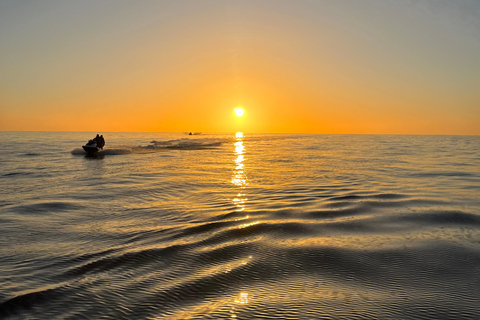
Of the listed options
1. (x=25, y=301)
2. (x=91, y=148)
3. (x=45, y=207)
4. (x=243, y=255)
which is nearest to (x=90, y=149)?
(x=91, y=148)

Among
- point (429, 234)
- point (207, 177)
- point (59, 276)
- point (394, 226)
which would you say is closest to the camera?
point (59, 276)

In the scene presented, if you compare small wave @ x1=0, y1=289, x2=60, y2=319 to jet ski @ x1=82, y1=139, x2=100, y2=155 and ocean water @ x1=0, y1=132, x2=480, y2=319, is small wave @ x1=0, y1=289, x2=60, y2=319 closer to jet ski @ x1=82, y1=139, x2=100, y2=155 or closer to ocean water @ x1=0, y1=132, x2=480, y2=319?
ocean water @ x1=0, y1=132, x2=480, y2=319

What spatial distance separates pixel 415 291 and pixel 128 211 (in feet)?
26.3

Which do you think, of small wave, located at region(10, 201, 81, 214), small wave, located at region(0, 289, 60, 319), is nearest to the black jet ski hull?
small wave, located at region(10, 201, 81, 214)

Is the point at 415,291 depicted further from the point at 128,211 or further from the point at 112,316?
the point at 128,211

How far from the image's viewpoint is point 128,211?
390 inches

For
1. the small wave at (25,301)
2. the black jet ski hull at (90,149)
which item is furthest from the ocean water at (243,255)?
the black jet ski hull at (90,149)

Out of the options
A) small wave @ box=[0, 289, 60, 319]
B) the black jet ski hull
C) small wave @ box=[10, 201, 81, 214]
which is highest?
the black jet ski hull

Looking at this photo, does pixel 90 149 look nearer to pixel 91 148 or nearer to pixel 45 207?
pixel 91 148

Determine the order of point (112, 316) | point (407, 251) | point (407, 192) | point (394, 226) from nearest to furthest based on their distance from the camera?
point (112, 316) → point (407, 251) → point (394, 226) → point (407, 192)

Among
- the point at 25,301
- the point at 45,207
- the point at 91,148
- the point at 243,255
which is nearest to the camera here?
the point at 25,301

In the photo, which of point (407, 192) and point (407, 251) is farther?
point (407, 192)

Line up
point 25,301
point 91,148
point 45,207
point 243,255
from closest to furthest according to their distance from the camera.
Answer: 1. point 25,301
2. point 243,255
3. point 45,207
4. point 91,148

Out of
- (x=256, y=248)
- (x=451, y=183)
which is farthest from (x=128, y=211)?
(x=451, y=183)
